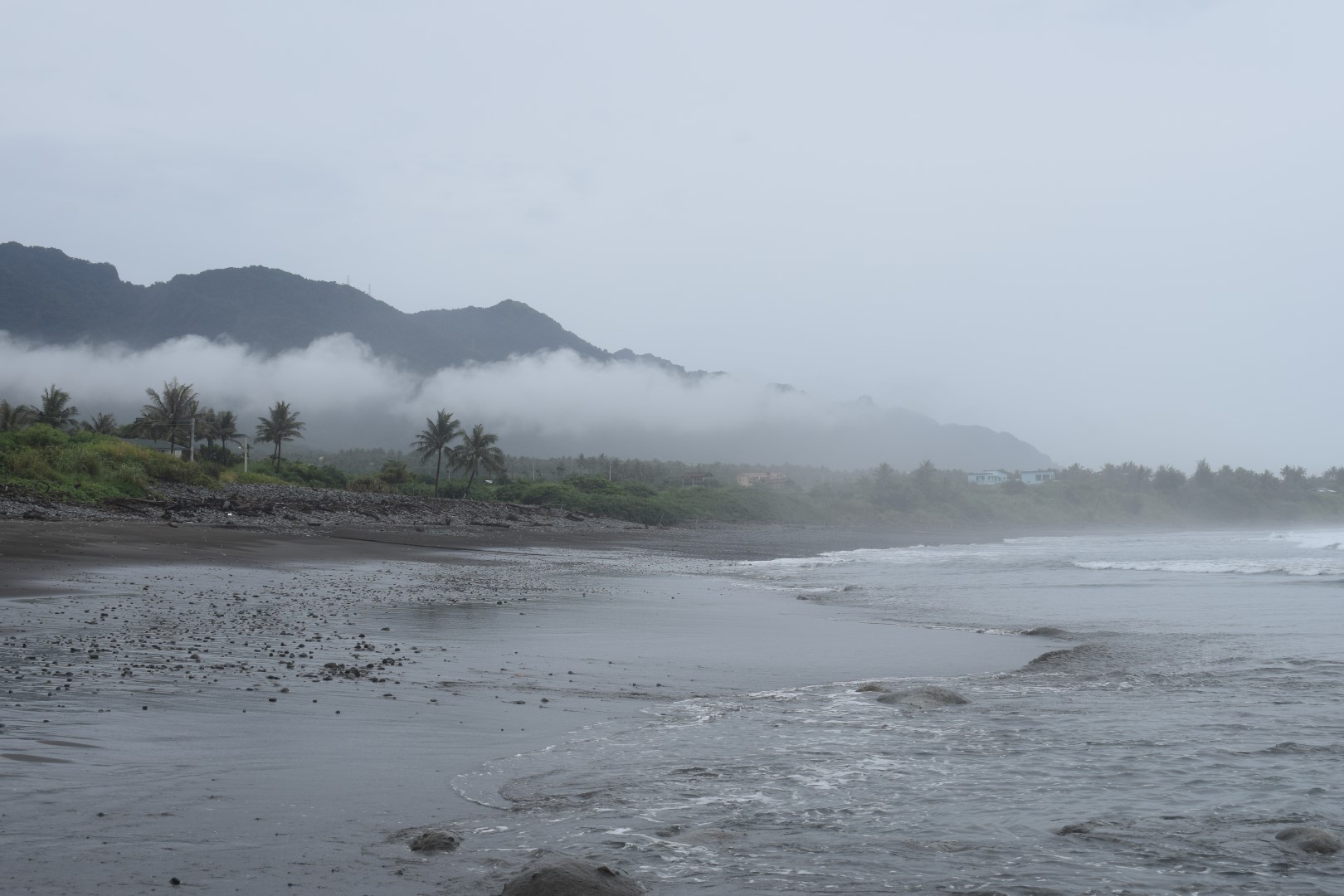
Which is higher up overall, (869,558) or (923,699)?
(923,699)

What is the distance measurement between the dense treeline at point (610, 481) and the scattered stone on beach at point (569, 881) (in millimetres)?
37384

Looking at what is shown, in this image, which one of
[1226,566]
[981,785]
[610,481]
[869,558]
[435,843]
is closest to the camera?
[435,843]

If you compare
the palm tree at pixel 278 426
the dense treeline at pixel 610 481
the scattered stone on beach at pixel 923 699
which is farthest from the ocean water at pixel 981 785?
the palm tree at pixel 278 426

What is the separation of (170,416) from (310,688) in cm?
7281

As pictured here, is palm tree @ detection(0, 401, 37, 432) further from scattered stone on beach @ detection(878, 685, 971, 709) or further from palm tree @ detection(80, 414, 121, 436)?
scattered stone on beach @ detection(878, 685, 971, 709)

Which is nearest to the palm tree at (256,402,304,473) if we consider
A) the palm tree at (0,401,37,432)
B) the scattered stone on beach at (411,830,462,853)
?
the palm tree at (0,401,37,432)

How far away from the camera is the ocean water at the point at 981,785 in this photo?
4645mm

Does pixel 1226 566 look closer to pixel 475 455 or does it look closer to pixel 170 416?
pixel 475 455

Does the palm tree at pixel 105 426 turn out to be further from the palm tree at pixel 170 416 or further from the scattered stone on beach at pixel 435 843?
the scattered stone on beach at pixel 435 843

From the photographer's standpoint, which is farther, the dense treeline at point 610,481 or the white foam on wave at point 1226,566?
the dense treeline at point 610,481

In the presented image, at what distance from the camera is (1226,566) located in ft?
104

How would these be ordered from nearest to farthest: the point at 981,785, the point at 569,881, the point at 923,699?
the point at 569,881, the point at 981,785, the point at 923,699

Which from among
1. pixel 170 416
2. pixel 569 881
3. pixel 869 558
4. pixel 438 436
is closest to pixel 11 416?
pixel 170 416

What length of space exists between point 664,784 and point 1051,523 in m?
125
